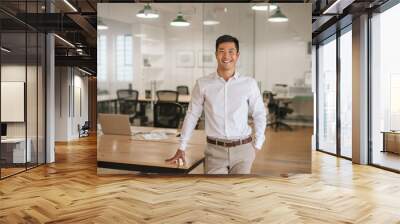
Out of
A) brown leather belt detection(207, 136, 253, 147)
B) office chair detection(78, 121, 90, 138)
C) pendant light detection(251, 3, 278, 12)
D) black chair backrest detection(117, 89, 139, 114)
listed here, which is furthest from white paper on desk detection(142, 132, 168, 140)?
office chair detection(78, 121, 90, 138)

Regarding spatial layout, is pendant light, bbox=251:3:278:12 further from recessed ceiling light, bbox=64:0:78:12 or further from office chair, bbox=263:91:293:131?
recessed ceiling light, bbox=64:0:78:12

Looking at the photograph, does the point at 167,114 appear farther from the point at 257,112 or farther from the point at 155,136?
the point at 257,112

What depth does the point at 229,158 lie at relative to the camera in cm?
523

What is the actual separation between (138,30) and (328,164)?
440 cm

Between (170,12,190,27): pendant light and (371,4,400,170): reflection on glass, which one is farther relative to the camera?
(371,4,400,170): reflection on glass

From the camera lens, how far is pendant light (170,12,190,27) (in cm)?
626

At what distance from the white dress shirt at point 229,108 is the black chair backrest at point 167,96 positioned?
0.62 metres

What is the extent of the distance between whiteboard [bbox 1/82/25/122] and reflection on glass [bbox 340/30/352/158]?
248 inches

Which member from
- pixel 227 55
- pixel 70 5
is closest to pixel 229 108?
pixel 227 55

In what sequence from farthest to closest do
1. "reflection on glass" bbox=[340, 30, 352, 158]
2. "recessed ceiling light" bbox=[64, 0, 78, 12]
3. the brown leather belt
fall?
"reflection on glass" bbox=[340, 30, 352, 158] → "recessed ceiling light" bbox=[64, 0, 78, 12] → the brown leather belt

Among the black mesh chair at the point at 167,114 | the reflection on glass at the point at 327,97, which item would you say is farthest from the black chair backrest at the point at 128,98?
the reflection on glass at the point at 327,97

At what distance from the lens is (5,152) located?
6.25 meters

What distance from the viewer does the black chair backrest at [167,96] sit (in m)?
6.21

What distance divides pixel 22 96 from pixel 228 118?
365 cm
